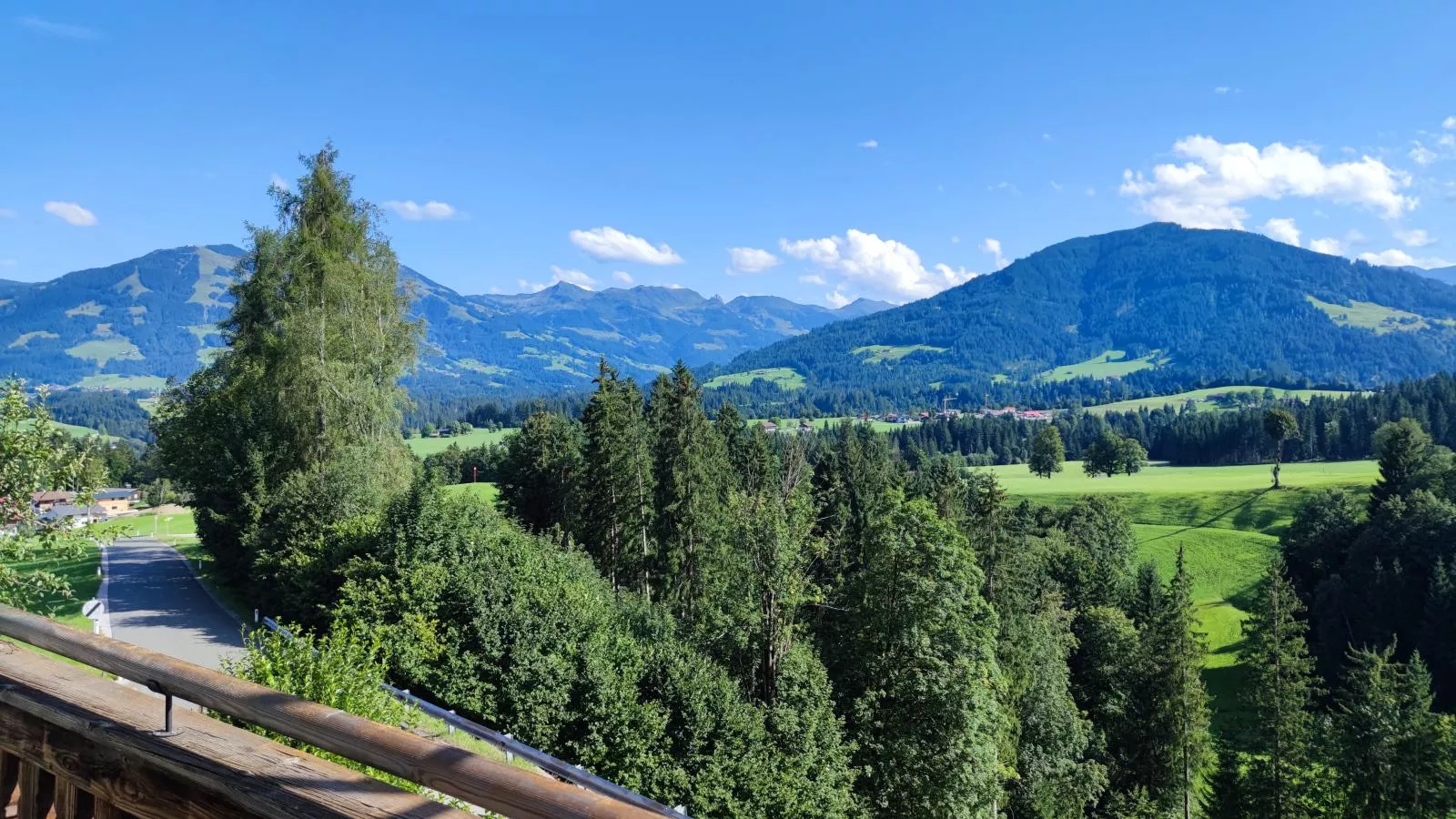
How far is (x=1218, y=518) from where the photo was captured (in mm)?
86500

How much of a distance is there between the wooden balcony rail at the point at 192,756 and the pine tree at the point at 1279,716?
42.0m

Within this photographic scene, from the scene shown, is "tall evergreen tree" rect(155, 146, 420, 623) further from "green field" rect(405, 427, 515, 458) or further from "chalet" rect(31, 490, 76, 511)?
"green field" rect(405, 427, 515, 458)

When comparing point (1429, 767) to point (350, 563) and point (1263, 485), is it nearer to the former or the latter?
point (350, 563)

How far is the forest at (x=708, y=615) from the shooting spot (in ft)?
74.5

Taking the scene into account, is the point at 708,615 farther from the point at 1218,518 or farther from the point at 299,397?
the point at 1218,518

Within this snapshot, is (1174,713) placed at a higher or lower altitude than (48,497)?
lower

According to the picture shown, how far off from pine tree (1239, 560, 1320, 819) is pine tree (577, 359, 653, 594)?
28.6 m

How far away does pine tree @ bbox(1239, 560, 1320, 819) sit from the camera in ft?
110

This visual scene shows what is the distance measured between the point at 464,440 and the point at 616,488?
130067 mm

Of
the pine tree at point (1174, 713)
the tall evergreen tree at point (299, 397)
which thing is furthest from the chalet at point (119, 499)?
the pine tree at point (1174, 713)

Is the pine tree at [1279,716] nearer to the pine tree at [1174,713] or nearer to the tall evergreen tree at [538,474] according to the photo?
the pine tree at [1174,713]

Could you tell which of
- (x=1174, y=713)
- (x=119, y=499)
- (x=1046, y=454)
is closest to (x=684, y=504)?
(x=1174, y=713)

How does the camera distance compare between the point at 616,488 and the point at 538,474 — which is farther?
the point at 538,474

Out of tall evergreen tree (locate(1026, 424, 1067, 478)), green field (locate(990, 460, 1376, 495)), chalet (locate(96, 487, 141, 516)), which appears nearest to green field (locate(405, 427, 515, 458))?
chalet (locate(96, 487, 141, 516))
